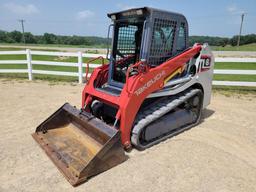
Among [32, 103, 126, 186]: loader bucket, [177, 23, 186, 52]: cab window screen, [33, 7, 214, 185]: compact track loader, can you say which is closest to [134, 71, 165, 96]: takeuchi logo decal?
[33, 7, 214, 185]: compact track loader

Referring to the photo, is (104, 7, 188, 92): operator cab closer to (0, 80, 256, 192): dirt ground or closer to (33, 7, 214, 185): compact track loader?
(33, 7, 214, 185): compact track loader

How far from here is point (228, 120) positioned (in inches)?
219

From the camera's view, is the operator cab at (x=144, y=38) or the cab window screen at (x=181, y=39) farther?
the cab window screen at (x=181, y=39)

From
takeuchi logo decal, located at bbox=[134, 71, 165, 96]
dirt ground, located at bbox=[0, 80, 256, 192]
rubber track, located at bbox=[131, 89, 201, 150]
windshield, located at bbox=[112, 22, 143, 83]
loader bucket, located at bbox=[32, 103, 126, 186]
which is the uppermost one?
windshield, located at bbox=[112, 22, 143, 83]

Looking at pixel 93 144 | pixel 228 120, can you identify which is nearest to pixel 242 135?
pixel 228 120

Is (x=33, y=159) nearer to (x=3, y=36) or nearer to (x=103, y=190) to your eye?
(x=103, y=190)

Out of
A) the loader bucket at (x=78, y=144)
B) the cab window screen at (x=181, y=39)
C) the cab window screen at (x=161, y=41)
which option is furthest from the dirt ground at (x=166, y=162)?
the cab window screen at (x=181, y=39)

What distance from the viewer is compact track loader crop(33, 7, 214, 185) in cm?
358

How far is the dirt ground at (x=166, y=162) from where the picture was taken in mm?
3100

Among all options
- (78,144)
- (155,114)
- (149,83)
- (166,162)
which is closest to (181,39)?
(149,83)

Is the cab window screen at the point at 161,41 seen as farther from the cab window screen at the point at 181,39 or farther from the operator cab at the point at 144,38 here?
the cab window screen at the point at 181,39

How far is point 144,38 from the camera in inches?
159

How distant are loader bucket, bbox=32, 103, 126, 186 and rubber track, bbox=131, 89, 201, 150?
39 cm

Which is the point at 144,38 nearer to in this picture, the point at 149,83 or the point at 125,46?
the point at 149,83
